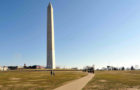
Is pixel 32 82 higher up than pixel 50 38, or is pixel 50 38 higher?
pixel 50 38

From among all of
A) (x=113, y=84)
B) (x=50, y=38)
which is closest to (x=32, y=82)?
(x=113, y=84)

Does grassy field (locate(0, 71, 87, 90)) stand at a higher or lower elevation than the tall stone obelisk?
lower

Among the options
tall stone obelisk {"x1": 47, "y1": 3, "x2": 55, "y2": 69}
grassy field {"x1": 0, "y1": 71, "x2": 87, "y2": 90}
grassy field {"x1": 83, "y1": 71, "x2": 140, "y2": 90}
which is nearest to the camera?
grassy field {"x1": 83, "y1": 71, "x2": 140, "y2": 90}

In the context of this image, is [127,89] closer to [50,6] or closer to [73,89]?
[73,89]

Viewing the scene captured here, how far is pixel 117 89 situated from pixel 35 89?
959 cm

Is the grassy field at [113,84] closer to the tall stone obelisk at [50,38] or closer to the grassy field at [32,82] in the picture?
the grassy field at [32,82]

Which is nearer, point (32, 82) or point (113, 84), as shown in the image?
point (113, 84)

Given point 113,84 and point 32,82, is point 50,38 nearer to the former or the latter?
point 32,82

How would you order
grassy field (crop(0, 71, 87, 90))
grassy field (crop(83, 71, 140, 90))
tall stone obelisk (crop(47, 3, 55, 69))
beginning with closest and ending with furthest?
grassy field (crop(83, 71, 140, 90)) < grassy field (crop(0, 71, 87, 90)) < tall stone obelisk (crop(47, 3, 55, 69))

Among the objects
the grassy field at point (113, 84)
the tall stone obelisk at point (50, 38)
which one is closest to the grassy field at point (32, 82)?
the grassy field at point (113, 84)

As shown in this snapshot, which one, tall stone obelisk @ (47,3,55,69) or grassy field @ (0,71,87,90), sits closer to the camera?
grassy field @ (0,71,87,90)

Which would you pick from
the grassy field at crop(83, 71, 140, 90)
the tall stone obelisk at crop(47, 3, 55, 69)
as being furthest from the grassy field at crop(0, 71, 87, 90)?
the tall stone obelisk at crop(47, 3, 55, 69)

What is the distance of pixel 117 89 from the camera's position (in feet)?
49.1

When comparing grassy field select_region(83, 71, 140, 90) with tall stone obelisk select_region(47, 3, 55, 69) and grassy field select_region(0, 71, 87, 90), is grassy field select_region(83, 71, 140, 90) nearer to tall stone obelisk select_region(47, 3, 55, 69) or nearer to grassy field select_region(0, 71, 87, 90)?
grassy field select_region(0, 71, 87, 90)
